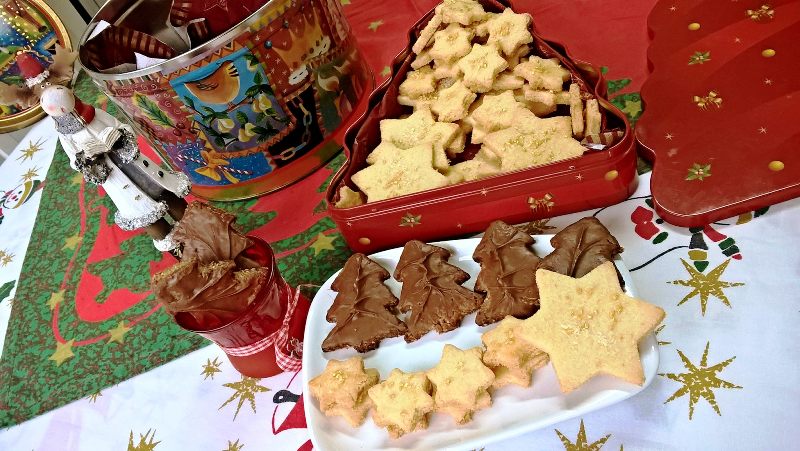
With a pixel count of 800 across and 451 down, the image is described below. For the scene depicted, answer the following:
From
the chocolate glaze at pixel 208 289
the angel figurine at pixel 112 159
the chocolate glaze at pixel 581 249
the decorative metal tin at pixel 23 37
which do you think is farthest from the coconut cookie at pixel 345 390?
the decorative metal tin at pixel 23 37

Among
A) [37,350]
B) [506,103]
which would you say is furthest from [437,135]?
[37,350]

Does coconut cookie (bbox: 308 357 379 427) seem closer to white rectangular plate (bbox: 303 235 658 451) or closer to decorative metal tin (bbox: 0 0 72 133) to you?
white rectangular plate (bbox: 303 235 658 451)

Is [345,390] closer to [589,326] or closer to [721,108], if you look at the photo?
[589,326]

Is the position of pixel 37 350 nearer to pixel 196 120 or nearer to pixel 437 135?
pixel 196 120

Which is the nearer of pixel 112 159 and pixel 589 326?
pixel 589 326

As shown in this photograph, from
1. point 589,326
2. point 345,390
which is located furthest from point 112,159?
point 589,326

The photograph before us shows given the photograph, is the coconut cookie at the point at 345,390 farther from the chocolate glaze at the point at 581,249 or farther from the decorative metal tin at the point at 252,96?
the decorative metal tin at the point at 252,96

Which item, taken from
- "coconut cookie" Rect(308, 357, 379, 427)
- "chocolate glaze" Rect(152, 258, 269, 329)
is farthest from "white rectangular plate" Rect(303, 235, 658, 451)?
"chocolate glaze" Rect(152, 258, 269, 329)
